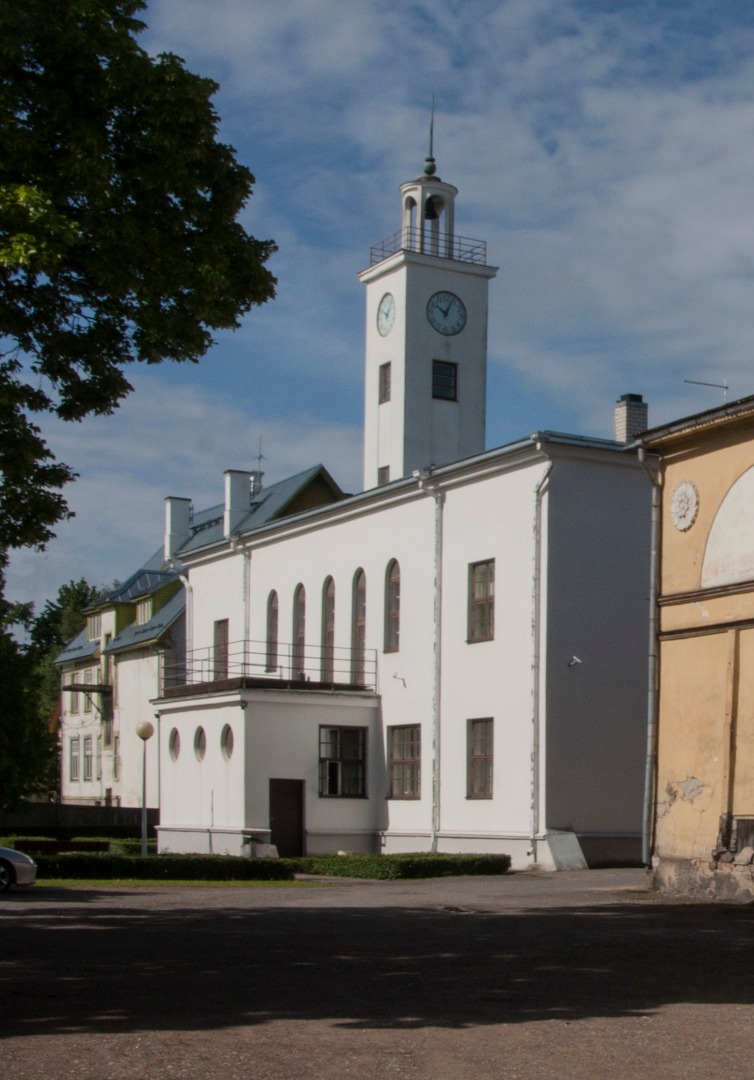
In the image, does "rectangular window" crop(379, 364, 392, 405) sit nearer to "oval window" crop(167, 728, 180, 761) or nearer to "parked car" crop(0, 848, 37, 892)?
"oval window" crop(167, 728, 180, 761)

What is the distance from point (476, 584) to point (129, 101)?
801 inches

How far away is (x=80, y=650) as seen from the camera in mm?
68125

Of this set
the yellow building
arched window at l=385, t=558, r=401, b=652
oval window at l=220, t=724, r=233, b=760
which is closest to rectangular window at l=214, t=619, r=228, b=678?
oval window at l=220, t=724, r=233, b=760

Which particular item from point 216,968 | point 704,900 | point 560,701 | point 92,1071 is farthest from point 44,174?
point 560,701

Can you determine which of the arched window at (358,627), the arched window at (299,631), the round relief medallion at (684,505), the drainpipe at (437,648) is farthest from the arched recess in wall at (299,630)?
the round relief medallion at (684,505)

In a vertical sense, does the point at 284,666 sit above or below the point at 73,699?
above

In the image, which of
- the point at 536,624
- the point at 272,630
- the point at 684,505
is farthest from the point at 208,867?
the point at 272,630

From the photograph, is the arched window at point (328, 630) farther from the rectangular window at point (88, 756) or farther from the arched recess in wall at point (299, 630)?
the rectangular window at point (88, 756)

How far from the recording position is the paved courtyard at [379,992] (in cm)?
879

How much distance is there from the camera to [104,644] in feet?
214

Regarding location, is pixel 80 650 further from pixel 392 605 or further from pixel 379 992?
pixel 379 992

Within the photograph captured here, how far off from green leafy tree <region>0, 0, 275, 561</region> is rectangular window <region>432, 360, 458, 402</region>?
37.2m

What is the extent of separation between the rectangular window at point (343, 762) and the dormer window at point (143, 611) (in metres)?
26.0

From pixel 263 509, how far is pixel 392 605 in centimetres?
1689
